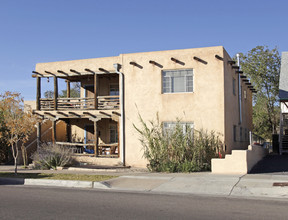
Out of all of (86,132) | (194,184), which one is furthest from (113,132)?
(194,184)

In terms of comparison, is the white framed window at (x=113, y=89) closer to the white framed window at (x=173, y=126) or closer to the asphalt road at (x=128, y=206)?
the white framed window at (x=173, y=126)

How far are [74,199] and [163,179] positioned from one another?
483 cm

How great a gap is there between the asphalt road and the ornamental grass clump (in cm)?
555

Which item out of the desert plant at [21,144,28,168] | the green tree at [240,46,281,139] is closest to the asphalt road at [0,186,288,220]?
the desert plant at [21,144,28,168]

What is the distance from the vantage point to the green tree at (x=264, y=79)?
124 feet

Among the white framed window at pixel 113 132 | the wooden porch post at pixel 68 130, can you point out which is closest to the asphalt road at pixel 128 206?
the white framed window at pixel 113 132

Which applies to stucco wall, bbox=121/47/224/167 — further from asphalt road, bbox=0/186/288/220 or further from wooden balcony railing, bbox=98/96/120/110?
asphalt road, bbox=0/186/288/220

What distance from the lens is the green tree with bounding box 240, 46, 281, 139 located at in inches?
1491

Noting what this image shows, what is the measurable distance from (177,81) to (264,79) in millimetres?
22264

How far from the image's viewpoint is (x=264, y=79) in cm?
3828

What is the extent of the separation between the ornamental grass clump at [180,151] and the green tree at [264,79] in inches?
898

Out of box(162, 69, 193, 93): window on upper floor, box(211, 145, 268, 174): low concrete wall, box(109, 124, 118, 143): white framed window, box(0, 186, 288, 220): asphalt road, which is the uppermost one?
box(162, 69, 193, 93): window on upper floor

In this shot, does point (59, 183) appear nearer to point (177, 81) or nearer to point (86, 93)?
point (177, 81)

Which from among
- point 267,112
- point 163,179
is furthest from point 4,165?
point 267,112
